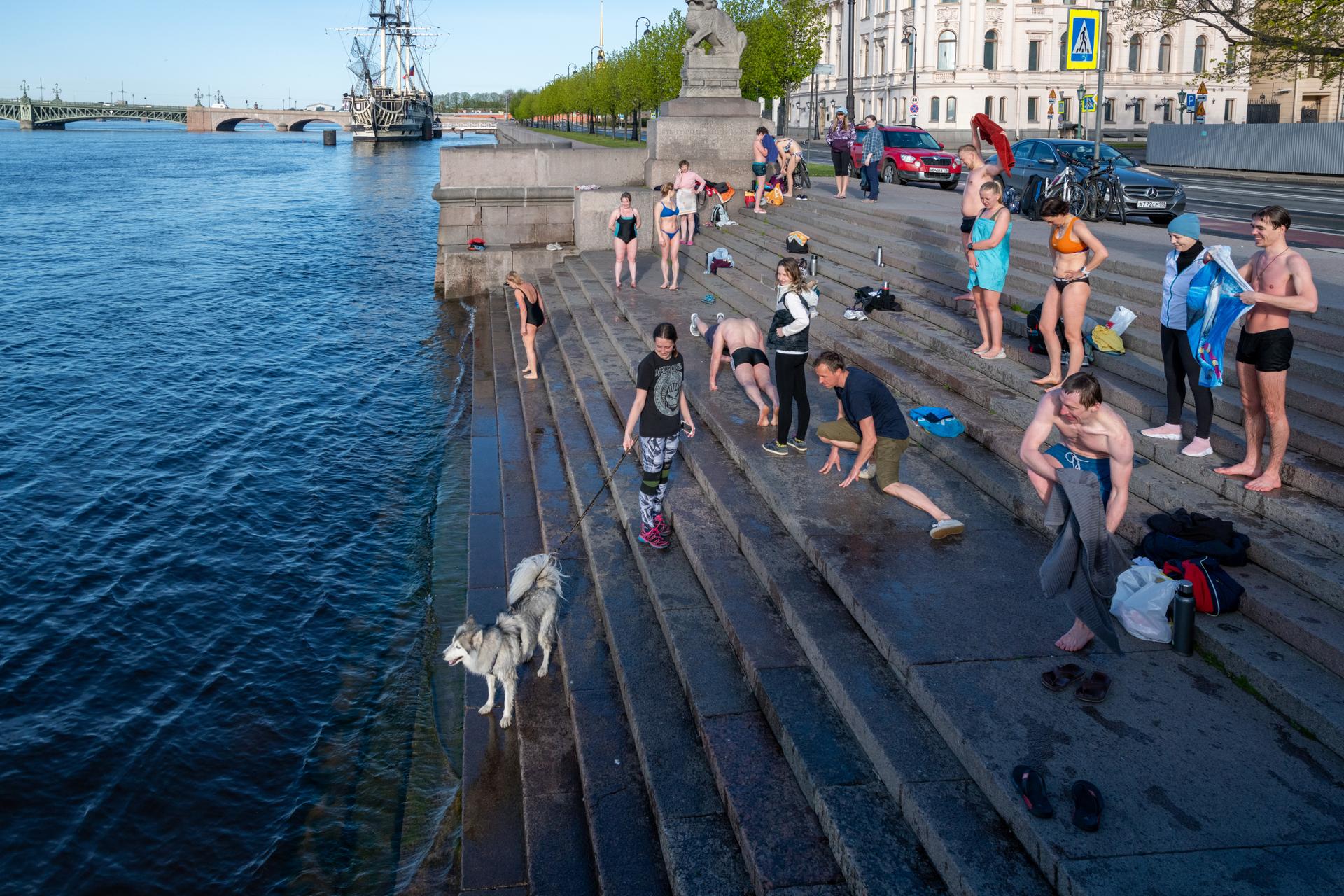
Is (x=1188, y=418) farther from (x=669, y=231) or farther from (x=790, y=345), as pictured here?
(x=669, y=231)

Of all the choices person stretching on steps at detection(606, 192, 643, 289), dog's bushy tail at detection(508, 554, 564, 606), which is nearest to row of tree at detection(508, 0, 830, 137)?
person stretching on steps at detection(606, 192, 643, 289)

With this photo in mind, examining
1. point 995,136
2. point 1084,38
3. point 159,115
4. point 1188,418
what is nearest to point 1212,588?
point 1188,418

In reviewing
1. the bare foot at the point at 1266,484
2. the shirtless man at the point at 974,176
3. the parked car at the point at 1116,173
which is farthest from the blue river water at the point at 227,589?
the parked car at the point at 1116,173

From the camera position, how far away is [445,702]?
7516 mm

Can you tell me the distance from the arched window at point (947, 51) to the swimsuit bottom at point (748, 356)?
228ft

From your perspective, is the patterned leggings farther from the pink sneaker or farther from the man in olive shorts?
the man in olive shorts

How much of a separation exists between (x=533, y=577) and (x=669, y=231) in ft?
34.0

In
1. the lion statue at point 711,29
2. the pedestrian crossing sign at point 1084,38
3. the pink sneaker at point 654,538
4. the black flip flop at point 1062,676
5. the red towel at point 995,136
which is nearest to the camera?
the black flip flop at point 1062,676

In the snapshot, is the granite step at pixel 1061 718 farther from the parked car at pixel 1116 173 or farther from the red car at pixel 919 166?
the red car at pixel 919 166

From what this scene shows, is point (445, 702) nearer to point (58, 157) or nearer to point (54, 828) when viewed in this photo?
point (54, 828)

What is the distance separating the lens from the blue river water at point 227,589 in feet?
21.9

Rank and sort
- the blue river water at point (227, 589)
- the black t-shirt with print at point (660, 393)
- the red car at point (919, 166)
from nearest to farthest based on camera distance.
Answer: the blue river water at point (227, 589)
the black t-shirt with print at point (660, 393)
the red car at point (919, 166)

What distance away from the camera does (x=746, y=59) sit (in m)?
42.0

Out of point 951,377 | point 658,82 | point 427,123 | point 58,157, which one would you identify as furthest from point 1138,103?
point 427,123
